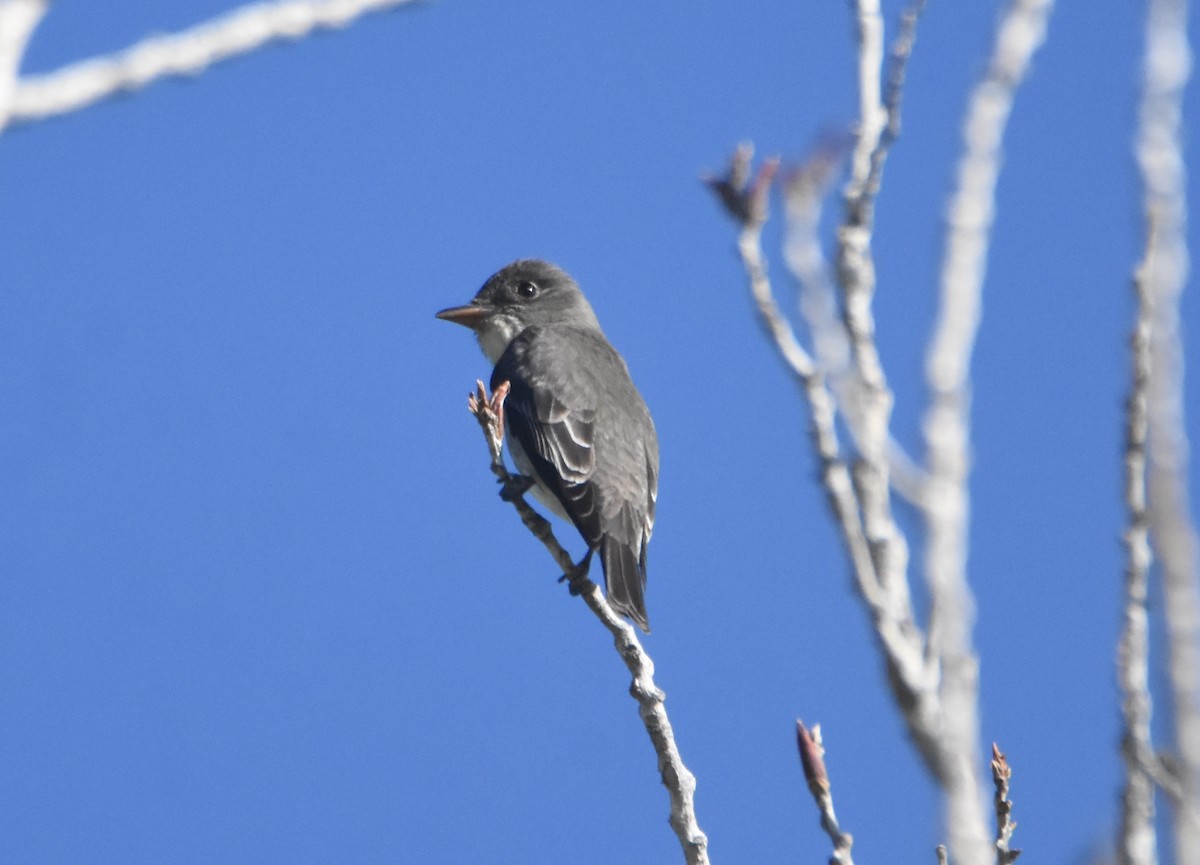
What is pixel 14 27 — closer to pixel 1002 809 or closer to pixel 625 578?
pixel 1002 809

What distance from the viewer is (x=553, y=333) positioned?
31.2 ft

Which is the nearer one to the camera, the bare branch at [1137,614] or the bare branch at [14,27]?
the bare branch at [14,27]

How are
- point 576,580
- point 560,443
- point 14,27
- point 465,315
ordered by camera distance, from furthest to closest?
point 465,315, point 560,443, point 576,580, point 14,27

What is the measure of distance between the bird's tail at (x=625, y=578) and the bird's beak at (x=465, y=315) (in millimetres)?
2921

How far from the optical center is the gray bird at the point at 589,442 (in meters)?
8.00

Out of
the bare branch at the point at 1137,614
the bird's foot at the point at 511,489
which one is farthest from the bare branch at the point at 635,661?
the bare branch at the point at 1137,614

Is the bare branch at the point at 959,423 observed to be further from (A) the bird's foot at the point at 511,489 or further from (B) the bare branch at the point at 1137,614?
(A) the bird's foot at the point at 511,489

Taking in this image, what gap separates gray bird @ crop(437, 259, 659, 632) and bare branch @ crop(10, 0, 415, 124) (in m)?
5.38

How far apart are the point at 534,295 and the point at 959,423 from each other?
828 centimetres

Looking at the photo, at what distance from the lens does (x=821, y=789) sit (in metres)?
2.95

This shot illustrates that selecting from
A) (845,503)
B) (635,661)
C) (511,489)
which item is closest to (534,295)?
(511,489)

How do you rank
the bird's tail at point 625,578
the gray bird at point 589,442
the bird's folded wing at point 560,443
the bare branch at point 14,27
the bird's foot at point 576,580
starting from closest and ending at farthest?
the bare branch at point 14,27, the bird's foot at point 576,580, the bird's tail at point 625,578, the gray bird at point 589,442, the bird's folded wing at point 560,443

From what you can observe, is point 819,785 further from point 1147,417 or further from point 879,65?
point 879,65

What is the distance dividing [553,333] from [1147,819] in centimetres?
730
